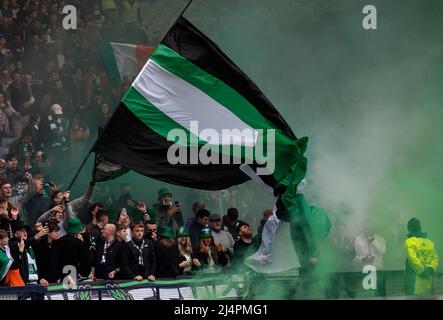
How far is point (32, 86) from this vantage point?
64.4ft

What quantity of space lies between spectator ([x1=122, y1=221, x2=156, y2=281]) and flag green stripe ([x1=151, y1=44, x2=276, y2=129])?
1.63 m

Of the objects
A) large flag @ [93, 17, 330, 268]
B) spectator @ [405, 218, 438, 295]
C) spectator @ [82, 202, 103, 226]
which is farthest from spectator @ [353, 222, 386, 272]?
spectator @ [82, 202, 103, 226]

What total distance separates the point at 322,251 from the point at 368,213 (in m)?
3.79

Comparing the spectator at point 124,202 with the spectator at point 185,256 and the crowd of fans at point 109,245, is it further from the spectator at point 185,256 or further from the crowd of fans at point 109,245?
the spectator at point 185,256

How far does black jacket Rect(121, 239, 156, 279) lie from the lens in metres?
14.4

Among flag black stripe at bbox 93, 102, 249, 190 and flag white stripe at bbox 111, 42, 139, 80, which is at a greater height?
flag white stripe at bbox 111, 42, 139, 80

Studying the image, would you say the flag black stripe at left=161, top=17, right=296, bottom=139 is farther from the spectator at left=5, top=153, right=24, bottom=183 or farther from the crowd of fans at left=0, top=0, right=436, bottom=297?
the spectator at left=5, top=153, right=24, bottom=183

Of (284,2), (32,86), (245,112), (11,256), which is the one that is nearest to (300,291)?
(245,112)

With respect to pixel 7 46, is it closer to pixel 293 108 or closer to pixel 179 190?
pixel 179 190

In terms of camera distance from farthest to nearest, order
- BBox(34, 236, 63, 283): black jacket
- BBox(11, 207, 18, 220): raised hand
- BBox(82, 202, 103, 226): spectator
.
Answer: BBox(82, 202, 103, 226): spectator → BBox(11, 207, 18, 220): raised hand → BBox(34, 236, 63, 283): black jacket

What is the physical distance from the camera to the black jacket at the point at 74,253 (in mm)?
14453

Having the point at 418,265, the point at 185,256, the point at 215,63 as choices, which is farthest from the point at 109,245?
the point at 418,265

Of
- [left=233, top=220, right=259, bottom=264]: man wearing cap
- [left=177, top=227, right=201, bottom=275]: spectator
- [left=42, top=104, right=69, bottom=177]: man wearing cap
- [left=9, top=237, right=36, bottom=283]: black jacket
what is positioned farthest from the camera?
[left=42, top=104, right=69, bottom=177]: man wearing cap
